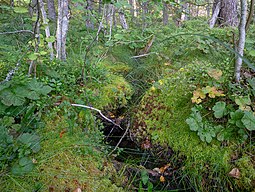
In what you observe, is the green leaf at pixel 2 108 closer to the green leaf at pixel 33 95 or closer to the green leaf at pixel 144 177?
the green leaf at pixel 33 95

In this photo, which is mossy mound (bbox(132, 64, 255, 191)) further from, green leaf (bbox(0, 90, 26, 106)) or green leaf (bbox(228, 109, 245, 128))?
green leaf (bbox(0, 90, 26, 106))

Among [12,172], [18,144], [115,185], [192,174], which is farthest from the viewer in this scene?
[192,174]

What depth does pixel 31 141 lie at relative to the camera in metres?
1.46

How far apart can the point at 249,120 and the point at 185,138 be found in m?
0.51

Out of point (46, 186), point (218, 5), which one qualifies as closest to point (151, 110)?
point (46, 186)

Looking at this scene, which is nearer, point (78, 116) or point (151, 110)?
point (78, 116)

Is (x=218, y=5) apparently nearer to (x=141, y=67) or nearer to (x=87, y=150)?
(x=141, y=67)

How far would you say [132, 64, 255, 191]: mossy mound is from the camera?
1.56 m

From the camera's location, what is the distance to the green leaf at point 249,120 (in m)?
1.51

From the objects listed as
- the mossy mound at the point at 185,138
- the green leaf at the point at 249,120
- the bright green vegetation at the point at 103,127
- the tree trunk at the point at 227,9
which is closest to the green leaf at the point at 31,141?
the bright green vegetation at the point at 103,127

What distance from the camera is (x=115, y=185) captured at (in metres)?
1.53

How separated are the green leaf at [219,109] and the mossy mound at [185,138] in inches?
8.6

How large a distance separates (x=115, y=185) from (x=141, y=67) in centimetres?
172

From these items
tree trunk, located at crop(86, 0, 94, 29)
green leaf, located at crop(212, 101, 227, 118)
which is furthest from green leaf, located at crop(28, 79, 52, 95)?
green leaf, located at crop(212, 101, 227, 118)
